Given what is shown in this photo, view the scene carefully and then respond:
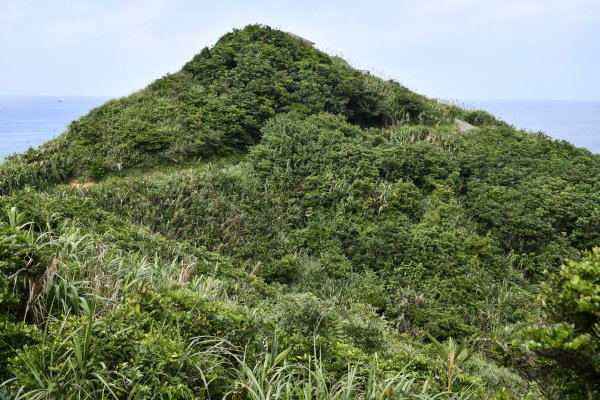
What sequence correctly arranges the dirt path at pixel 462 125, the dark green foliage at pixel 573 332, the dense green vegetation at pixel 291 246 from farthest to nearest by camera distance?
the dirt path at pixel 462 125
the dense green vegetation at pixel 291 246
the dark green foliage at pixel 573 332

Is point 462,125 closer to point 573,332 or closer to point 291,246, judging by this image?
point 291,246

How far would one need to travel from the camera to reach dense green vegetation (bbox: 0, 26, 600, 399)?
2.89 m

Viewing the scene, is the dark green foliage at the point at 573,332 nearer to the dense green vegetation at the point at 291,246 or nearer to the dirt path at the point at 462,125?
the dense green vegetation at the point at 291,246

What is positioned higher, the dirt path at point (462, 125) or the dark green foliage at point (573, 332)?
the dirt path at point (462, 125)

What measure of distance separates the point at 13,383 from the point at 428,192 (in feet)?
32.4

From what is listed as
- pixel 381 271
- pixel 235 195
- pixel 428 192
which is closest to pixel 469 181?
pixel 428 192

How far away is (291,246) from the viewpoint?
9.13 m

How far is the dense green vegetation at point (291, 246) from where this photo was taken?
2891mm

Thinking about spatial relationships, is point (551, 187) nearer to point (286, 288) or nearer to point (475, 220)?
point (475, 220)

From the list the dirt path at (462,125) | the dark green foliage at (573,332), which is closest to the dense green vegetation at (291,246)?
the dark green foliage at (573,332)

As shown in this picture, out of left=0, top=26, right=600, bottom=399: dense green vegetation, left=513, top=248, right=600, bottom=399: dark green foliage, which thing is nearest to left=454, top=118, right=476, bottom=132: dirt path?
left=0, top=26, right=600, bottom=399: dense green vegetation

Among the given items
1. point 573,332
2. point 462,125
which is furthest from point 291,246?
point 462,125

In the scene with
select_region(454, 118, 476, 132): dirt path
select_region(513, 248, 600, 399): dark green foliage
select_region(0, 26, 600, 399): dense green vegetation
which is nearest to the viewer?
select_region(513, 248, 600, 399): dark green foliage

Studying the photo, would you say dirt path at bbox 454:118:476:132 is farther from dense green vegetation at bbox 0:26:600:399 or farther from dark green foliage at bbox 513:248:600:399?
dark green foliage at bbox 513:248:600:399
